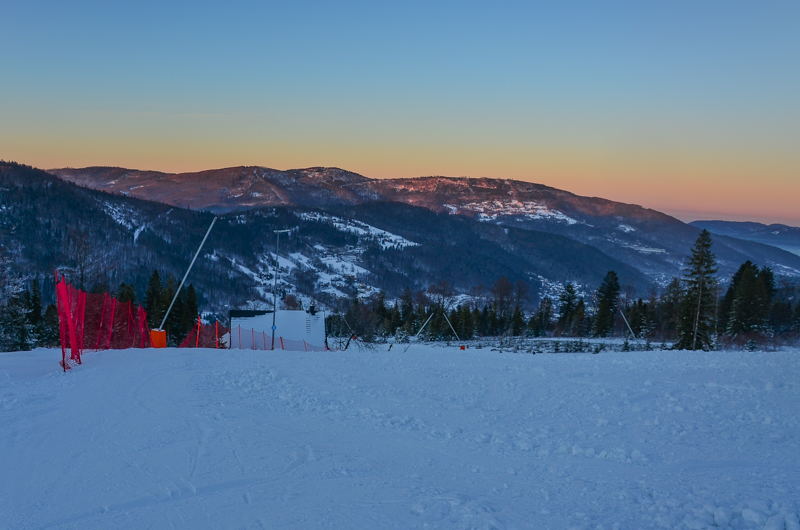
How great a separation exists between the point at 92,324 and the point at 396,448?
1605 centimetres

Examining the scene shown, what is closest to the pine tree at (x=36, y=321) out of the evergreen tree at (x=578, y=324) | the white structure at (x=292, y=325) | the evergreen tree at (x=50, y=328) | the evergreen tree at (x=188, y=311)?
the evergreen tree at (x=50, y=328)

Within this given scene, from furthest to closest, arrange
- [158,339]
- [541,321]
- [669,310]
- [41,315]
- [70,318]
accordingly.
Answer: [541,321]
[669,310]
[41,315]
[158,339]
[70,318]

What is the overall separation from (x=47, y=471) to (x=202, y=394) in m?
4.40

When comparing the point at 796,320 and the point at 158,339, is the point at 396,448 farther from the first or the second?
the point at 796,320

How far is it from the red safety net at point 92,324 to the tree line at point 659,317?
69.2ft

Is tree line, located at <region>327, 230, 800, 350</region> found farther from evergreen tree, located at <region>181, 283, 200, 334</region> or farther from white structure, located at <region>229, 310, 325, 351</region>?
evergreen tree, located at <region>181, 283, 200, 334</region>

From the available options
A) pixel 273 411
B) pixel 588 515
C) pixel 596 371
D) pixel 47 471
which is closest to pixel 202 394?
pixel 273 411

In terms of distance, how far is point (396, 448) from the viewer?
800 cm

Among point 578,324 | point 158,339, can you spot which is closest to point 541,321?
point 578,324

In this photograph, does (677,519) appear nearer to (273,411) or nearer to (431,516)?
(431,516)

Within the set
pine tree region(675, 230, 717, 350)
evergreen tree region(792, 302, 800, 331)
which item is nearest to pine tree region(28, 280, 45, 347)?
pine tree region(675, 230, 717, 350)

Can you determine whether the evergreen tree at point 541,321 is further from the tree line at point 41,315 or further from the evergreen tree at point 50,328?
the evergreen tree at point 50,328

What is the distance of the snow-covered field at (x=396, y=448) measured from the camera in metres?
5.52

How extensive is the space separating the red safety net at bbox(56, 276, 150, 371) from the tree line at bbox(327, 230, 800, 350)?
2108 centimetres
